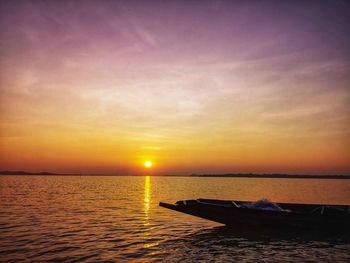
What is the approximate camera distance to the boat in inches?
617

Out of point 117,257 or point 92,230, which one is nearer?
point 117,257

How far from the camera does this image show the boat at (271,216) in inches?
617

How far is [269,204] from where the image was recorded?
1775 cm

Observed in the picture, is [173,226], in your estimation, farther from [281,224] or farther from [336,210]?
[336,210]

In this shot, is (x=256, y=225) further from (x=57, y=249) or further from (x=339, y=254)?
(x=57, y=249)

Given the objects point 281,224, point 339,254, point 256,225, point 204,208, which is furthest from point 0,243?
point 339,254

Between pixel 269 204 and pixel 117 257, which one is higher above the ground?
pixel 269 204

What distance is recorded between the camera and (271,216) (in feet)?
53.7

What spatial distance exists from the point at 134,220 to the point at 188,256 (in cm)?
1091

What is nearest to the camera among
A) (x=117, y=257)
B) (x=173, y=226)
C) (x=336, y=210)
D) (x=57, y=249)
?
(x=117, y=257)

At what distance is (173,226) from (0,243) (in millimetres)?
10356

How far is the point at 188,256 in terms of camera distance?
1270 centimetres

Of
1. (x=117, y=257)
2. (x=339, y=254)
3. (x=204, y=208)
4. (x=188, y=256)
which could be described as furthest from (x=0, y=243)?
(x=339, y=254)

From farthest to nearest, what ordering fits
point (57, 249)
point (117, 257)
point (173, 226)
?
1. point (173, 226)
2. point (57, 249)
3. point (117, 257)
